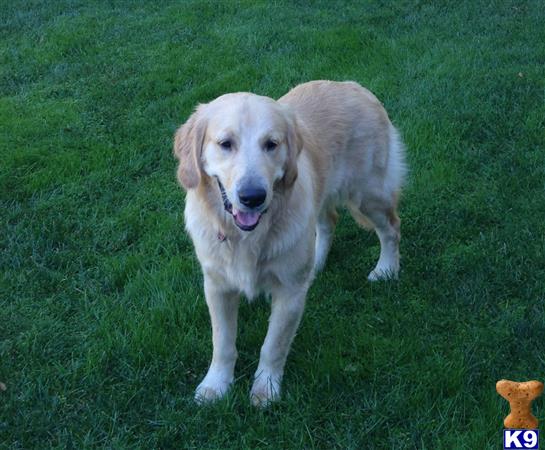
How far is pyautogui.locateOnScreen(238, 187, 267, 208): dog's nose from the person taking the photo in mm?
2715

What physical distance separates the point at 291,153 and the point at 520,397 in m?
1.45

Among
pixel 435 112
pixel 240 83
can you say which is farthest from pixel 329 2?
pixel 435 112

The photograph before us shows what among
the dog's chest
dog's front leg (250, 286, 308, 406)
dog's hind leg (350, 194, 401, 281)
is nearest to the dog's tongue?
the dog's chest

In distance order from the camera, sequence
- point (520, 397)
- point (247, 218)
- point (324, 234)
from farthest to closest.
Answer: point (324, 234) < point (247, 218) < point (520, 397)

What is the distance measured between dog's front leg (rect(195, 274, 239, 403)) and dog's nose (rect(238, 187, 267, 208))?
627 millimetres

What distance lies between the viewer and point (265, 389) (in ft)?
10.6

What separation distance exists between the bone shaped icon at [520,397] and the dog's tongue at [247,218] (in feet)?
3.86

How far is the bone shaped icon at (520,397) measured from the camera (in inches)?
79.8

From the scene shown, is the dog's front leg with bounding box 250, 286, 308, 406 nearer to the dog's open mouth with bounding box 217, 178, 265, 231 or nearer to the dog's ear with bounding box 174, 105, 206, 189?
the dog's open mouth with bounding box 217, 178, 265, 231

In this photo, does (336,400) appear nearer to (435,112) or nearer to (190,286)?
(190,286)

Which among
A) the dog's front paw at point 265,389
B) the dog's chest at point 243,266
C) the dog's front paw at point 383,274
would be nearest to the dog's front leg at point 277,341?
the dog's front paw at point 265,389

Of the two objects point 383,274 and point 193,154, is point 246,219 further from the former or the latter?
point 383,274

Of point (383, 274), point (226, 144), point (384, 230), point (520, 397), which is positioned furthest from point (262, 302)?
point (520, 397)

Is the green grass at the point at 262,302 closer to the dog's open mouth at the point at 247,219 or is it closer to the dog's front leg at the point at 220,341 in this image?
the dog's front leg at the point at 220,341
